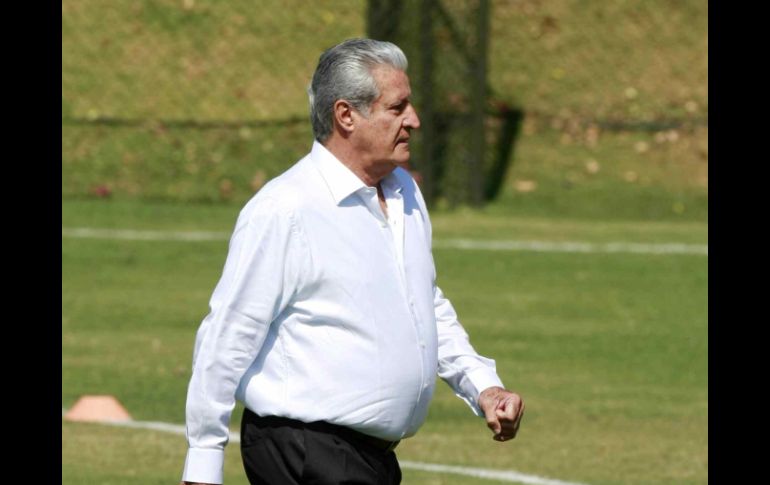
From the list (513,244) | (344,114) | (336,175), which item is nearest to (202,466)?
(336,175)

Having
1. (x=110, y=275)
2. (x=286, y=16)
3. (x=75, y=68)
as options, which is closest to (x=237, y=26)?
(x=286, y=16)

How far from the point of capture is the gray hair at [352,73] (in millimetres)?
4934

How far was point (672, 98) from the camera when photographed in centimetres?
1970

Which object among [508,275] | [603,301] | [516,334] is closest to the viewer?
[516,334]

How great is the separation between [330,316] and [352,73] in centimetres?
71

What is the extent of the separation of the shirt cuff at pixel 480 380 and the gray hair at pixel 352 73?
0.90m

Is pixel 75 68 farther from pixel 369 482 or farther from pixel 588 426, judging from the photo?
pixel 369 482

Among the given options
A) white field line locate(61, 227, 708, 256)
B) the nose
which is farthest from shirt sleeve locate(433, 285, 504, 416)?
white field line locate(61, 227, 708, 256)

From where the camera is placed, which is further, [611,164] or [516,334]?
[611,164]

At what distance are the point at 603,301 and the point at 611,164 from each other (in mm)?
5446

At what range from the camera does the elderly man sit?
186 inches

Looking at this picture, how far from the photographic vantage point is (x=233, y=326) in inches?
186

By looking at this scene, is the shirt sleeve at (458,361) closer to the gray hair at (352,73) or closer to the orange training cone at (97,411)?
the gray hair at (352,73)

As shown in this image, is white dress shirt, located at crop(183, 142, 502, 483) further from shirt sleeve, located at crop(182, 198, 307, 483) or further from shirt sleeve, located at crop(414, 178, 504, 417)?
shirt sleeve, located at crop(414, 178, 504, 417)
